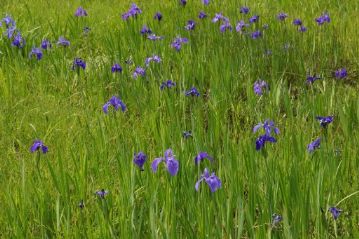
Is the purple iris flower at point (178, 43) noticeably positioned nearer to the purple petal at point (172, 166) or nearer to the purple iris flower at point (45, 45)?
the purple iris flower at point (45, 45)

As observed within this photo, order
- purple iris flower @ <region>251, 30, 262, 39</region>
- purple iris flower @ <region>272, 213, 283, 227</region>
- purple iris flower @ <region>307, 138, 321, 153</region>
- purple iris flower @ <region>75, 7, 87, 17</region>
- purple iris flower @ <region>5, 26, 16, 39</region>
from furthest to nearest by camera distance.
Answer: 1. purple iris flower @ <region>75, 7, 87, 17</region>
2. purple iris flower @ <region>5, 26, 16, 39</region>
3. purple iris flower @ <region>251, 30, 262, 39</region>
4. purple iris flower @ <region>307, 138, 321, 153</region>
5. purple iris flower @ <region>272, 213, 283, 227</region>

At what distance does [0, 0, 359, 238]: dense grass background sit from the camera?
7.21 ft

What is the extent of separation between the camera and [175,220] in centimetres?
208

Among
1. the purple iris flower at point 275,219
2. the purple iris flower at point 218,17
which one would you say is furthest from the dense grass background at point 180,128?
the purple iris flower at point 218,17

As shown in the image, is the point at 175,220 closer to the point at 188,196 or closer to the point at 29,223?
the point at 188,196

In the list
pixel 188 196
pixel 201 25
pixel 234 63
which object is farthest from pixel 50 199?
pixel 201 25

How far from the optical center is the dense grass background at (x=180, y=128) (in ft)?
7.21

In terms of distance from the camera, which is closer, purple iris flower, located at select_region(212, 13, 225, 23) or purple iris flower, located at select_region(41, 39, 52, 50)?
purple iris flower, located at select_region(41, 39, 52, 50)

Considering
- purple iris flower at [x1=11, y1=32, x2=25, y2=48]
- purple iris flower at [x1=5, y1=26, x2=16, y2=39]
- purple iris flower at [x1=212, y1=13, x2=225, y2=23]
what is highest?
purple iris flower at [x1=212, y1=13, x2=225, y2=23]

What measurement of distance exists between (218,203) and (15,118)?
1782 mm

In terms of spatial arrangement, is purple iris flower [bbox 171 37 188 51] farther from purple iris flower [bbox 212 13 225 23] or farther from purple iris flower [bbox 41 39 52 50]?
purple iris flower [bbox 41 39 52 50]

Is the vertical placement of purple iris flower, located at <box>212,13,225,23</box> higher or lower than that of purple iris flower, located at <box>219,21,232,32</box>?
higher

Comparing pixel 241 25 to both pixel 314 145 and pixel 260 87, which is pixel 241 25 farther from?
pixel 314 145

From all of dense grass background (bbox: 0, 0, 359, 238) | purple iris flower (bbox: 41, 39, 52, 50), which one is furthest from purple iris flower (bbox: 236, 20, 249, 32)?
purple iris flower (bbox: 41, 39, 52, 50)
